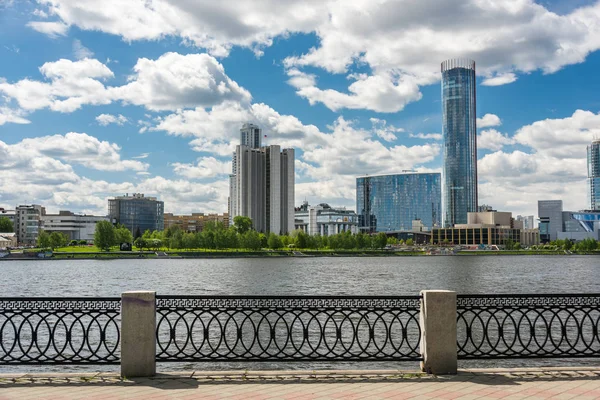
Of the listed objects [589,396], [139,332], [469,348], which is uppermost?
[139,332]

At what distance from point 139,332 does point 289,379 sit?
2.90m

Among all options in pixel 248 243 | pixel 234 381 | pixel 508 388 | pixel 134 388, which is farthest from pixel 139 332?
pixel 248 243

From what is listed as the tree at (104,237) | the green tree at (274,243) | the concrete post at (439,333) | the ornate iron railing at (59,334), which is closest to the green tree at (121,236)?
the tree at (104,237)

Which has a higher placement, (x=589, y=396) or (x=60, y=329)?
(x=589, y=396)

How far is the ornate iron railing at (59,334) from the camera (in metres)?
11.4

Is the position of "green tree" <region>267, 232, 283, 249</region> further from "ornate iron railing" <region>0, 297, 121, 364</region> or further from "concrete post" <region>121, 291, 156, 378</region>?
"concrete post" <region>121, 291, 156, 378</region>

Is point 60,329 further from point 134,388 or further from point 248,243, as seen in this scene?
point 248,243

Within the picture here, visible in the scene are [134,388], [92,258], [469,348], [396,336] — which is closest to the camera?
[134,388]

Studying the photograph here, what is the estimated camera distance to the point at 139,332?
10.8 metres

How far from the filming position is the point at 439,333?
1094 centimetres

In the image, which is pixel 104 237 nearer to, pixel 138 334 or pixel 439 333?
pixel 138 334

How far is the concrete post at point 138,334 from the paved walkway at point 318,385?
0.90 ft

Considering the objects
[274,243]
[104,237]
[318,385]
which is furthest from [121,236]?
[318,385]

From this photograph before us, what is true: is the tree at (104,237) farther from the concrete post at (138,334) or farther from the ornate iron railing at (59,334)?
the concrete post at (138,334)
